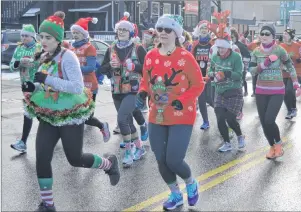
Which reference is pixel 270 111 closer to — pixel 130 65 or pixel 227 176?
pixel 227 176

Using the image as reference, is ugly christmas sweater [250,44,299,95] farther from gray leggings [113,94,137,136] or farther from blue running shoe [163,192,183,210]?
blue running shoe [163,192,183,210]

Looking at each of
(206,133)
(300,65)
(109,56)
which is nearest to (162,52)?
(109,56)

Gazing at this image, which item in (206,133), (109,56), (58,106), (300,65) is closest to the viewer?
(58,106)

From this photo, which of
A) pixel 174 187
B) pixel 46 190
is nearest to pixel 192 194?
pixel 174 187

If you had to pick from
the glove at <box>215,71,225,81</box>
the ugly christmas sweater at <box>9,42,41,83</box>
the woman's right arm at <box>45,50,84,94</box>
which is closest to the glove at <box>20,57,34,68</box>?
the ugly christmas sweater at <box>9,42,41,83</box>

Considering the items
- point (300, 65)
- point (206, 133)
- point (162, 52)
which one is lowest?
point (206, 133)

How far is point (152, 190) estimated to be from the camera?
19.7 feet

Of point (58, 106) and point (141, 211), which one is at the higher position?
point (58, 106)

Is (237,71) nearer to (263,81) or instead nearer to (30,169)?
(263,81)

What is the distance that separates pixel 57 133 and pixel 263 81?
345 centimetres

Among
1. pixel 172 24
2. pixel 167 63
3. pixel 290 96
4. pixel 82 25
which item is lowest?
pixel 290 96

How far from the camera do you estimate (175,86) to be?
5.16 m

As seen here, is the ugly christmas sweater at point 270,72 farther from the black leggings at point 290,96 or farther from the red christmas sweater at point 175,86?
the black leggings at point 290,96

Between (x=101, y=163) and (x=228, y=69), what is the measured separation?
2.83m
